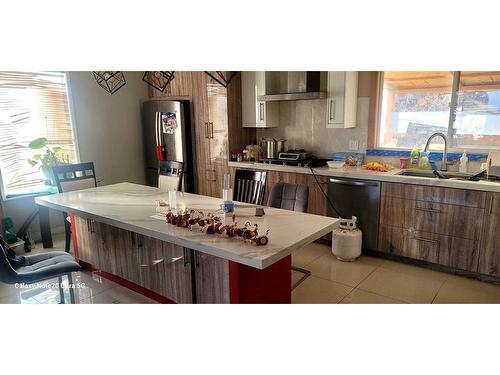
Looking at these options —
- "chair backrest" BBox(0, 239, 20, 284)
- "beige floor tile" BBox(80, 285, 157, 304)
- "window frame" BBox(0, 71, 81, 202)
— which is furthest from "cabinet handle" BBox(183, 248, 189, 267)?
"window frame" BBox(0, 71, 81, 202)

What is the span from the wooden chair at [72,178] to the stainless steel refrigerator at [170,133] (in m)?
1.17

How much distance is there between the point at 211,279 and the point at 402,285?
1745 mm

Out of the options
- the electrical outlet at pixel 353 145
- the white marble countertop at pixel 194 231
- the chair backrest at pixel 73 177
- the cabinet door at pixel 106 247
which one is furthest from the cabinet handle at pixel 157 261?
the electrical outlet at pixel 353 145

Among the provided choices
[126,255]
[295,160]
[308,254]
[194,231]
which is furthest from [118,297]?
[295,160]

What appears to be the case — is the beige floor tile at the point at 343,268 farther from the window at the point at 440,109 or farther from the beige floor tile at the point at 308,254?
the window at the point at 440,109

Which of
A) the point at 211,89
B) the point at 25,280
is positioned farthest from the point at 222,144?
the point at 25,280

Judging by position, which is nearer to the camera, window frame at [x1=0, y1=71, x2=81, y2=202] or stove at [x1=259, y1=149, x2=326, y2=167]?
stove at [x1=259, y1=149, x2=326, y2=167]

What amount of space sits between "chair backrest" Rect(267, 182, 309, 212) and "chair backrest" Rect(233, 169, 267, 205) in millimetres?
115

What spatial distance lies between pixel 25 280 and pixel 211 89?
10.1ft

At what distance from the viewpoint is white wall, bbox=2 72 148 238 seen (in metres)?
4.73

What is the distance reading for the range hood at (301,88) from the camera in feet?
12.9

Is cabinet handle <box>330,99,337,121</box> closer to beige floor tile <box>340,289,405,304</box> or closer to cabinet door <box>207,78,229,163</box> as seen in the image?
cabinet door <box>207,78,229,163</box>
